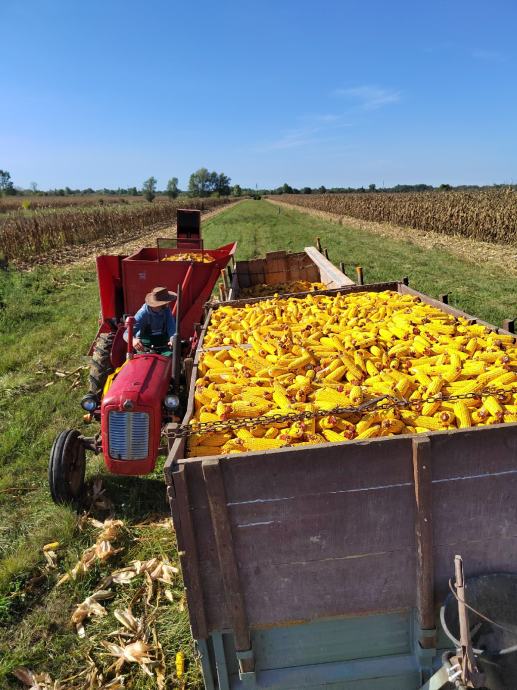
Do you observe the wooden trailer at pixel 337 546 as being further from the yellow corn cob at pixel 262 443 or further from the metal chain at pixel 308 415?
the yellow corn cob at pixel 262 443

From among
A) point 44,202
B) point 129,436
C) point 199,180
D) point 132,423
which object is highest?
point 199,180

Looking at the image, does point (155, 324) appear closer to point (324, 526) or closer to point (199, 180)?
point (324, 526)

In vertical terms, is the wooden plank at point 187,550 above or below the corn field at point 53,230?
below

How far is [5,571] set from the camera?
4379 mm

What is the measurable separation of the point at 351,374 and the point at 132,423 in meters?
2.06

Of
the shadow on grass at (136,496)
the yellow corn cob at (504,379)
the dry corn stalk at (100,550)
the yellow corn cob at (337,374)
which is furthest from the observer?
the shadow on grass at (136,496)

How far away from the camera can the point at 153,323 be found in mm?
5797

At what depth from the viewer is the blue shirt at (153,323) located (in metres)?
5.73

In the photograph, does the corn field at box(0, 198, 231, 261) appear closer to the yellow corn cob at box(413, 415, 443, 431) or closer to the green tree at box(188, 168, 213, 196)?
the yellow corn cob at box(413, 415, 443, 431)

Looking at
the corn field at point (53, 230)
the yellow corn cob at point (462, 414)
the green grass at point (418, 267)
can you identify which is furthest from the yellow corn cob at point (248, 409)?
the corn field at point (53, 230)

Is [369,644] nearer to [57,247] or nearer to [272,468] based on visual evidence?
[272,468]

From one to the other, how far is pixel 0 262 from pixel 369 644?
2090 cm

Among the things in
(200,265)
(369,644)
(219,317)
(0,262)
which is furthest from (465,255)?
(369,644)

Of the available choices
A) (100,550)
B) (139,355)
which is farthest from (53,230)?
(100,550)
